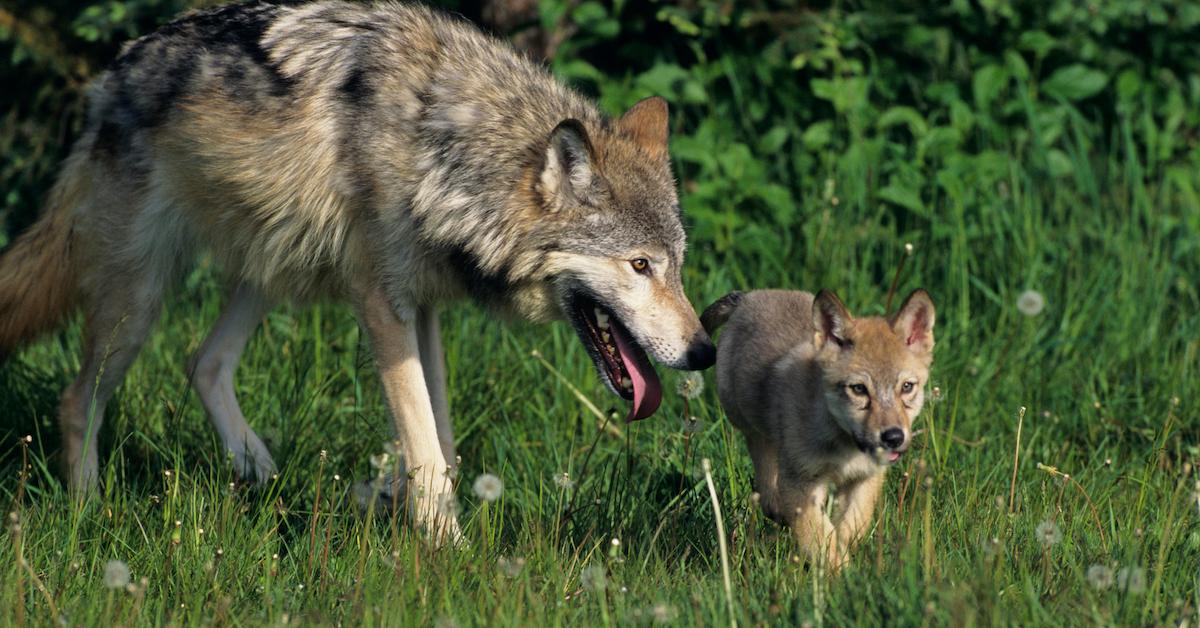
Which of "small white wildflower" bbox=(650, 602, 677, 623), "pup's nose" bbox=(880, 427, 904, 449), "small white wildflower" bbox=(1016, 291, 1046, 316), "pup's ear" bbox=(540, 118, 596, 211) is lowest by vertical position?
"small white wildflower" bbox=(650, 602, 677, 623)

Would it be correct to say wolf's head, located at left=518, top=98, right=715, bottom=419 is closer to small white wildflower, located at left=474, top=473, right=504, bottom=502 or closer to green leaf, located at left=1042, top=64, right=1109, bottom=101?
small white wildflower, located at left=474, top=473, right=504, bottom=502

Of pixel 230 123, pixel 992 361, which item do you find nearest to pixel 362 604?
pixel 230 123

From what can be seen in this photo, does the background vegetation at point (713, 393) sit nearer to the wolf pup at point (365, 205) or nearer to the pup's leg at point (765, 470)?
the pup's leg at point (765, 470)

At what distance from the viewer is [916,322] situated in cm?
A: 389

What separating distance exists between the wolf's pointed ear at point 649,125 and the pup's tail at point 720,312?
56 centimetres

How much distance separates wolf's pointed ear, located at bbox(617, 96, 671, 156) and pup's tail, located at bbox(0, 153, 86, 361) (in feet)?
6.90

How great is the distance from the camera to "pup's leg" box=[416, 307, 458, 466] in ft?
16.5

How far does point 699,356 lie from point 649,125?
92cm

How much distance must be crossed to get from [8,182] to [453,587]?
5.21 m

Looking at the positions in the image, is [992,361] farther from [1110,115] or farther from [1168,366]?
[1110,115]

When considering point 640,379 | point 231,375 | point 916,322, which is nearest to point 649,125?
point 640,379

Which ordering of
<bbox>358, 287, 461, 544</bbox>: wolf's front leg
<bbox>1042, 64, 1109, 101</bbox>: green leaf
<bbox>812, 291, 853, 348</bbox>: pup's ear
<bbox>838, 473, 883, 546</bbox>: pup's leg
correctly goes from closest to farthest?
<bbox>812, 291, 853, 348</bbox>: pup's ear < <bbox>838, 473, 883, 546</bbox>: pup's leg < <bbox>358, 287, 461, 544</bbox>: wolf's front leg < <bbox>1042, 64, 1109, 101</bbox>: green leaf

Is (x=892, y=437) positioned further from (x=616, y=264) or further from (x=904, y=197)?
(x=904, y=197)

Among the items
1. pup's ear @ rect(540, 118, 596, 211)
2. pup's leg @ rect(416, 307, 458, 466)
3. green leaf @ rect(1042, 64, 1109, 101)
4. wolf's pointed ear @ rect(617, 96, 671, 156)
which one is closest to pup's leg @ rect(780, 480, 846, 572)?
pup's ear @ rect(540, 118, 596, 211)
